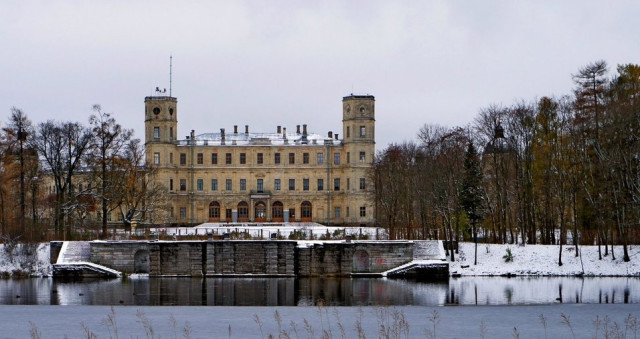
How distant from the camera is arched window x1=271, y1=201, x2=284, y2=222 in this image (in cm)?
8294

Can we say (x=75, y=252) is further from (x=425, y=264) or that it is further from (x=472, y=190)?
(x=472, y=190)

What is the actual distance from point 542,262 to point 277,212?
40.4m

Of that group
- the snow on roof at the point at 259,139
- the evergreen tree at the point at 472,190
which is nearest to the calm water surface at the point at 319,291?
the evergreen tree at the point at 472,190

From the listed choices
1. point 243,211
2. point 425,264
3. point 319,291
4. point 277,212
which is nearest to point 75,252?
point 319,291

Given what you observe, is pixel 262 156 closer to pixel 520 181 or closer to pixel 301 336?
pixel 520 181

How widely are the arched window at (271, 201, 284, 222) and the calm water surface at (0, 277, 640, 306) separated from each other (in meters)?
37.1

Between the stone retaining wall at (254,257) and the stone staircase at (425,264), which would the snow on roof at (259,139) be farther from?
the stone staircase at (425,264)

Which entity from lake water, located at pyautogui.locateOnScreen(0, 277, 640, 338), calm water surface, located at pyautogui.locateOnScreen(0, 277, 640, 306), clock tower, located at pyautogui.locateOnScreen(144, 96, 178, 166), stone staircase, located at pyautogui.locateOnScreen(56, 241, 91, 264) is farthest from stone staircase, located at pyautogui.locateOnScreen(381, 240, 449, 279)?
clock tower, located at pyautogui.locateOnScreen(144, 96, 178, 166)

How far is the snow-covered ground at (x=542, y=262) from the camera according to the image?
4350cm

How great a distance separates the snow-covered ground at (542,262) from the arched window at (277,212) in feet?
118

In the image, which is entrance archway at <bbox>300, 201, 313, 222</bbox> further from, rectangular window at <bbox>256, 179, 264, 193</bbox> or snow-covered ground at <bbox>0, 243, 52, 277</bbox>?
snow-covered ground at <bbox>0, 243, 52, 277</bbox>

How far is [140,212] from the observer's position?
209ft

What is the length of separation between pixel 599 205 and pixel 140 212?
30945 millimetres

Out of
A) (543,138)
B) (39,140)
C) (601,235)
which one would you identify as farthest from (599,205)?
(39,140)
